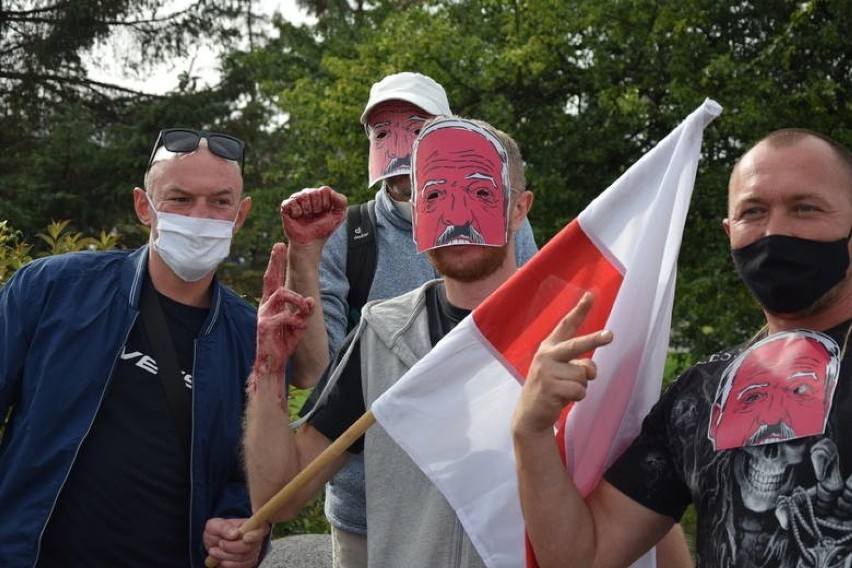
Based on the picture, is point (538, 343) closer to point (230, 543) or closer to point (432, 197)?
point (432, 197)

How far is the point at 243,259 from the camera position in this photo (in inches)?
836

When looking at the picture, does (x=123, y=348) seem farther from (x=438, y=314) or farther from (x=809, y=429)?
(x=809, y=429)

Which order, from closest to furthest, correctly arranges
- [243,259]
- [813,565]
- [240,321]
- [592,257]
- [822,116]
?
[813,565], [592,257], [240,321], [822,116], [243,259]

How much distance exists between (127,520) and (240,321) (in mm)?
764

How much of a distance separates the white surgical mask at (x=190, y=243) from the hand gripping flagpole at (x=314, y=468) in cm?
90

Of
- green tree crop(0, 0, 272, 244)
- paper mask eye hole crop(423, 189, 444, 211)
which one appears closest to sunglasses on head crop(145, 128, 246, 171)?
paper mask eye hole crop(423, 189, 444, 211)

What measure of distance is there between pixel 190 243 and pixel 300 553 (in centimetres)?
273

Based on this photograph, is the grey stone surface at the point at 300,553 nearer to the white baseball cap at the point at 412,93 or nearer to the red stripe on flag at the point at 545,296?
the white baseball cap at the point at 412,93

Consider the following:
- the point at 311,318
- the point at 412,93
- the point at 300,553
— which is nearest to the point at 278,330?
the point at 311,318

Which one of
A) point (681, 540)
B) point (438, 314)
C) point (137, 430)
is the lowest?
point (681, 540)

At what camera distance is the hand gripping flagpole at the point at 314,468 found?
291cm

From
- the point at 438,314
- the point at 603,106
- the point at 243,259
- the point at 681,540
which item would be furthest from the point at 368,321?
the point at 243,259

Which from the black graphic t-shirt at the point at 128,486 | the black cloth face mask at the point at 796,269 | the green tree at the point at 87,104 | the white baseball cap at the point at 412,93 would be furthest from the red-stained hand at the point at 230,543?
the green tree at the point at 87,104

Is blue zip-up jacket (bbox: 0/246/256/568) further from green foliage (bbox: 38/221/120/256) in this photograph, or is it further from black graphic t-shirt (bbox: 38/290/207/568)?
green foliage (bbox: 38/221/120/256)
